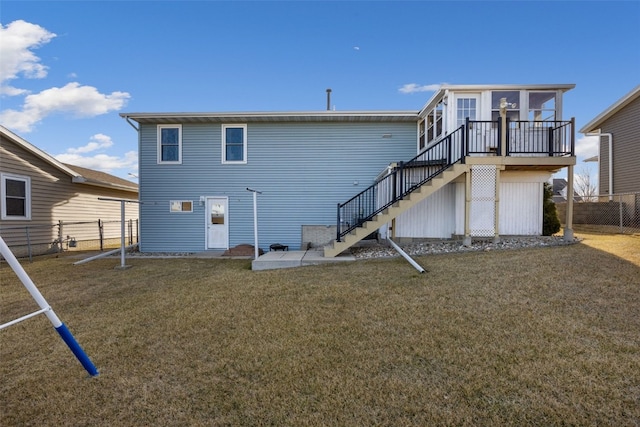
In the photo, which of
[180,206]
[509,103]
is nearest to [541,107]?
[509,103]

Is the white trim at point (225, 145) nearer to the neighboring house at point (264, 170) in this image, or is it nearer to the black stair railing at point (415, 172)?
the neighboring house at point (264, 170)

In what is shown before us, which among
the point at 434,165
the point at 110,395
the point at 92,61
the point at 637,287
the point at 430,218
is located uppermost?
the point at 92,61

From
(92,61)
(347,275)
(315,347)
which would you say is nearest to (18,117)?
(92,61)

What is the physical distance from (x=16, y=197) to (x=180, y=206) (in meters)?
5.32

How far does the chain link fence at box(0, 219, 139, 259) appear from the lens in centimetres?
1015

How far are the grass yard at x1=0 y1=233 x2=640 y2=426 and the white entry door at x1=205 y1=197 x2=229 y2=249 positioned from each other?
5.31 meters

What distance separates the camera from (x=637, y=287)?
13.8 feet

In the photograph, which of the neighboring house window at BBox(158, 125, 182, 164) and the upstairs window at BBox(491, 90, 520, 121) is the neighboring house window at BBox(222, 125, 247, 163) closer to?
the neighboring house window at BBox(158, 125, 182, 164)

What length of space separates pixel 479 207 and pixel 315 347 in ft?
21.3

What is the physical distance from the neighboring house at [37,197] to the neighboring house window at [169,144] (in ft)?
13.8

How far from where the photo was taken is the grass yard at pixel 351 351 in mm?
2236

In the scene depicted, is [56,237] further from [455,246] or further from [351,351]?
[455,246]

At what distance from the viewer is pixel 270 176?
1091cm

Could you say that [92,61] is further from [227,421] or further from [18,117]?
[227,421]
